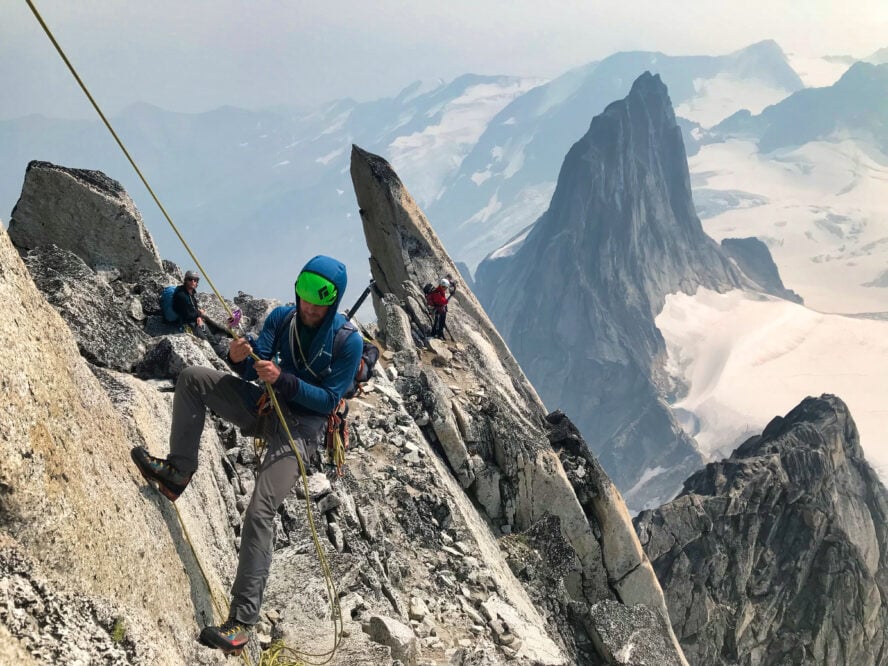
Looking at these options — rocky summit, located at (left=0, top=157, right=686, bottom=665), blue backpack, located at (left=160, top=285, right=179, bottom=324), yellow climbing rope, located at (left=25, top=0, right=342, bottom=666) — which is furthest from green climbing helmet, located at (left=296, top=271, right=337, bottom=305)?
blue backpack, located at (left=160, top=285, right=179, bottom=324)

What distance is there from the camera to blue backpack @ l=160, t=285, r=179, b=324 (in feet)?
Answer: 41.4

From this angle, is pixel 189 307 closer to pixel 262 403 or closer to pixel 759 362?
pixel 262 403

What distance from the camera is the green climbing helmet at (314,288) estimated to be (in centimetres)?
606

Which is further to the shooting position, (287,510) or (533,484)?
(533,484)

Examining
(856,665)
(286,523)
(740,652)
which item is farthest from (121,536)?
(856,665)

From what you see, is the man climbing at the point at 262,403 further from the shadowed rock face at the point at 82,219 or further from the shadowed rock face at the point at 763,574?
the shadowed rock face at the point at 763,574

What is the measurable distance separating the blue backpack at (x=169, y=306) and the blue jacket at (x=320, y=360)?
6993 millimetres

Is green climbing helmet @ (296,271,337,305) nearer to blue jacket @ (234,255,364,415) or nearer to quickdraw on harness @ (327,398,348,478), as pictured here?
blue jacket @ (234,255,364,415)

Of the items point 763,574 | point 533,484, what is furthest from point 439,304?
point 763,574

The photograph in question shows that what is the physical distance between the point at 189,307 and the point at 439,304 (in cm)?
1168

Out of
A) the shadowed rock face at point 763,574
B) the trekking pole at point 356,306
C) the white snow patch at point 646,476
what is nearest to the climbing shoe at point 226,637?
the trekking pole at point 356,306

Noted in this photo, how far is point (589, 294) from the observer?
627 feet

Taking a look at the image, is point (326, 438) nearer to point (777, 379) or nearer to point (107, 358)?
point (107, 358)

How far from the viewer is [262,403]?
638 centimetres
